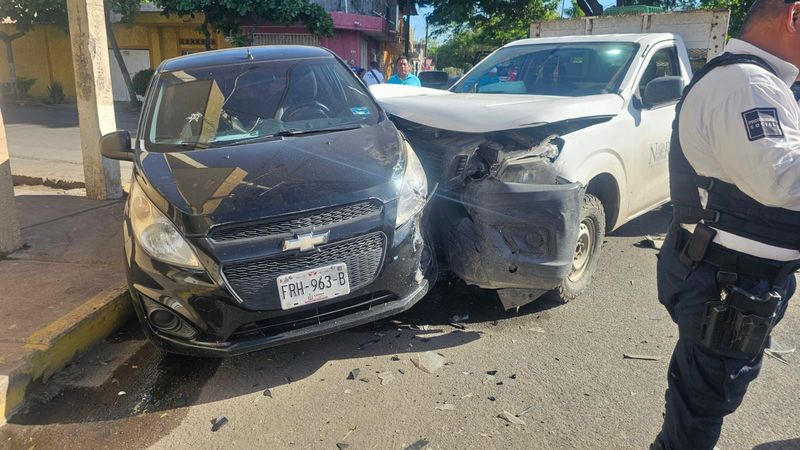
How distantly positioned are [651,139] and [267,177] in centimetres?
305

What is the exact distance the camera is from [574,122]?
3764 millimetres

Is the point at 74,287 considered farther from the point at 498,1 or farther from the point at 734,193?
the point at 498,1

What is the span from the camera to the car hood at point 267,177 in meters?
2.70

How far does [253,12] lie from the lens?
1627 centimetres

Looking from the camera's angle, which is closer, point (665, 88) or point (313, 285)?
point (313, 285)

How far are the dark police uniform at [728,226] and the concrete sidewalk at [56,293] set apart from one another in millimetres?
3130

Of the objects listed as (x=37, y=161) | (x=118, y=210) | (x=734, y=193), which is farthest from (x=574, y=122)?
(x=37, y=161)

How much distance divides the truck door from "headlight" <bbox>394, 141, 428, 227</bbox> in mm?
1798

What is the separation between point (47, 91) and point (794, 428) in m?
25.5

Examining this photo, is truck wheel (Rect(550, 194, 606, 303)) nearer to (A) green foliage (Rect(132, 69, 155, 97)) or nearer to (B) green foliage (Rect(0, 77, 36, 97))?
(A) green foliage (Rect(132, 69, 155, 97))

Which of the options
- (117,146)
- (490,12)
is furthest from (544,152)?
(490,12)

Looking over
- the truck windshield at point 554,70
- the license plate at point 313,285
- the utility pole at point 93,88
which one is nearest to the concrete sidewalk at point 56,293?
the utility pole at point 93,88

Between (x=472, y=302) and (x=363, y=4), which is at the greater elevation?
(x=363, y=4)

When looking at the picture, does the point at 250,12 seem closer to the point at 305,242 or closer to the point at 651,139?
the point at 651,139
